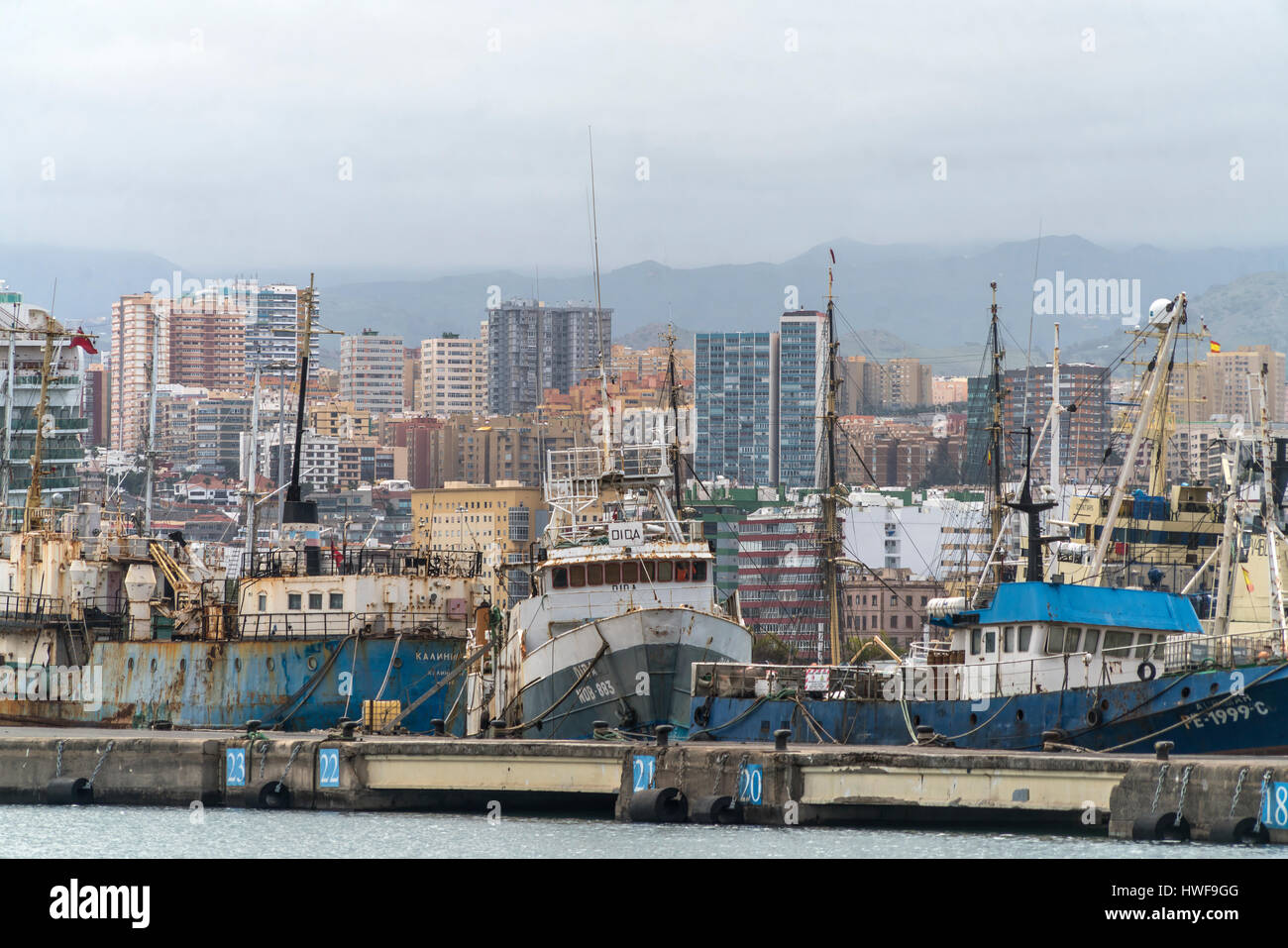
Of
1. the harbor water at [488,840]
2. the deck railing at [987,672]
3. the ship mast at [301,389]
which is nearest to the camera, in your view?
the harbor water at [488,840]

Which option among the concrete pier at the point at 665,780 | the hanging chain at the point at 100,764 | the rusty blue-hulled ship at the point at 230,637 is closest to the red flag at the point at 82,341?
the rusty blue-hulled ship at the point at 230,637

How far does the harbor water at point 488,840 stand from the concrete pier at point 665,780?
1.65 feet

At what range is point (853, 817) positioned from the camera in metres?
41.1

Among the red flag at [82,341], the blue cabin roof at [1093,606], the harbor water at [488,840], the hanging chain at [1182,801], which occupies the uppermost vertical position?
the red flag at [82,341]

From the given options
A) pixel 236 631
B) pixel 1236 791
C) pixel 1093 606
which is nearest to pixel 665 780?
pixel 1093 606

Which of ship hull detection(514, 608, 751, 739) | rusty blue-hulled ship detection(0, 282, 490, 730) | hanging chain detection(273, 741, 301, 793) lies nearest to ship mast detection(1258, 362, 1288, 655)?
ship hull detection(514, 608, 751, 739)

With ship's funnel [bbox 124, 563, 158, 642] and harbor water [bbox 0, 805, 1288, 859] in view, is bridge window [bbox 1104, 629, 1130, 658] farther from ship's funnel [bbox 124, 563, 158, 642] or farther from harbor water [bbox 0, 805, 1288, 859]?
ship's funnel [bbox 124, 563, 158, 642]

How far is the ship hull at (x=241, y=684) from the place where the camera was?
58094 mm

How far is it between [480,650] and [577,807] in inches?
453

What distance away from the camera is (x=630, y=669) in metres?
49.7

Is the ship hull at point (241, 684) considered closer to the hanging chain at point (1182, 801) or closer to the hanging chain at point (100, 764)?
the hanging chain at point (100, 764)

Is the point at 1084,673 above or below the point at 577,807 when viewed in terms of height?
above
